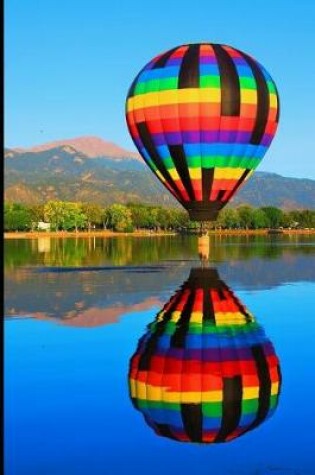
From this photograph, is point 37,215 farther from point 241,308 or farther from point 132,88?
point 241,308

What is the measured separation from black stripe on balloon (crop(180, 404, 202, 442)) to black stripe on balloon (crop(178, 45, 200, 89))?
28.9 meters

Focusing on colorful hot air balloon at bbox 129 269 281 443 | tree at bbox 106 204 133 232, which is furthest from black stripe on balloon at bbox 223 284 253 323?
tree at bbox 106 204 133 232

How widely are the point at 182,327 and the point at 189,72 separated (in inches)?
853

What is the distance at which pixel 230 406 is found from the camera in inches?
555

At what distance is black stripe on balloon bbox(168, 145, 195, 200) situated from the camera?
40.8m

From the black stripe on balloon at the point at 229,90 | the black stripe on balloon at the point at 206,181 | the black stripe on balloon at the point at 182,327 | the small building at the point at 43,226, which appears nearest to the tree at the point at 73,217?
the small building at the point at 43,226

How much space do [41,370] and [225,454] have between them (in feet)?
21.6

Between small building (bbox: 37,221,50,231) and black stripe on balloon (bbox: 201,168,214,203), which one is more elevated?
black stripe on balloon (bbox: 201,168,214,203)

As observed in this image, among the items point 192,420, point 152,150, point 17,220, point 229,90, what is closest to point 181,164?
point 152,150

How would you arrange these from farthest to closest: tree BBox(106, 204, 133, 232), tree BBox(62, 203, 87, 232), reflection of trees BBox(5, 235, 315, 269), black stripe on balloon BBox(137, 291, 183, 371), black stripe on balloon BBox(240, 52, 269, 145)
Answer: tree BBox(106, 204, 133, 232), tree BBox(62, 203, 87, 232), reflection of trees BBox(5, 235, 315, 269), black stripe on balloon BBox(240, 52, 269, 145), black stripe on balloon BBox(137, 291, 183, 371)

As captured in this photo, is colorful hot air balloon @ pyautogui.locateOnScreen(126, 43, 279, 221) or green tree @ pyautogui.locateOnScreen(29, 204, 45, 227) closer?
colorful hot air balloon @ pyautogui.locateOnScreen(126, 43, 279, 221)

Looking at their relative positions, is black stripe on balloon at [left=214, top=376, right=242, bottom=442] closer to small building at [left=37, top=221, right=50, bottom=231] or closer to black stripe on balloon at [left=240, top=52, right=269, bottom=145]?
black stripe on balloon at [left=240, top=52, right=269, bottom=145]

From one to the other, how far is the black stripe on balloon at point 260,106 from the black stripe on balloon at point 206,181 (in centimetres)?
280

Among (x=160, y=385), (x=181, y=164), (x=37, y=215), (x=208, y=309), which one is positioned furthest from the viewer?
(x=37, y=215)
